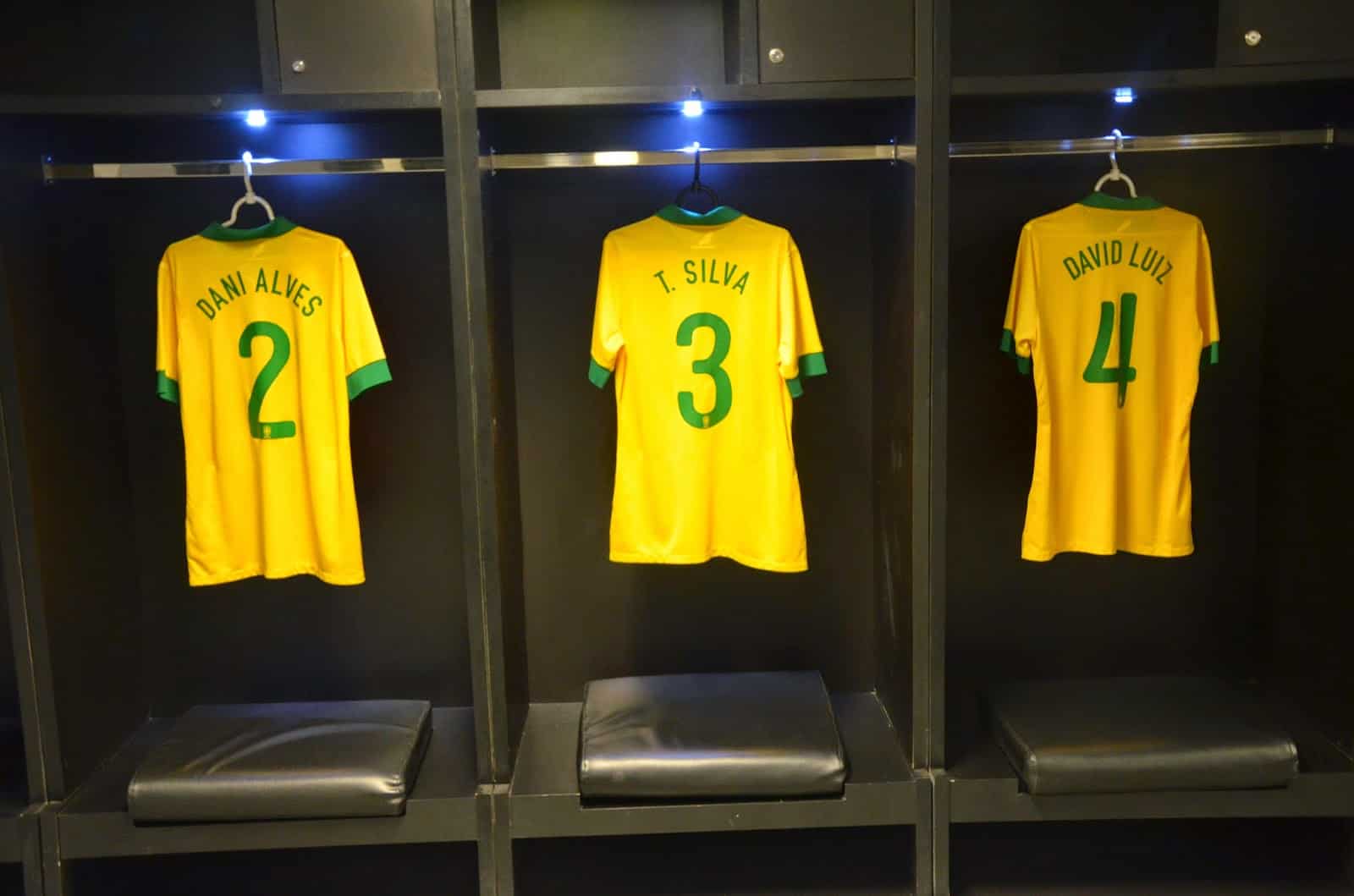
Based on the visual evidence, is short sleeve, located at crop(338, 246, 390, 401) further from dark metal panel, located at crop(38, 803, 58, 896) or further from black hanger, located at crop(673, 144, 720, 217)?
dark metal panel, located at crop(38, 803, 58, 896)

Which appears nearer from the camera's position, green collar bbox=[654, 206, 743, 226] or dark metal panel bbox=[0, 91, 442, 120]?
dark metal panel bbox=[0, 91, 442, 120]

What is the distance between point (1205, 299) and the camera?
94.7 inches

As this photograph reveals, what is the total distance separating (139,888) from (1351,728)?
8.52ft

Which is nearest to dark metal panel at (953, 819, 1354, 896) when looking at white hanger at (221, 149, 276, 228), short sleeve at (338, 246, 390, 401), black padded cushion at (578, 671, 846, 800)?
black padded cushion at (578, 671, 846, 800)

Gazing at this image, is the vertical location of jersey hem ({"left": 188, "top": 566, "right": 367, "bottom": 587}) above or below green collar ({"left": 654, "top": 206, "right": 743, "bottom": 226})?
below

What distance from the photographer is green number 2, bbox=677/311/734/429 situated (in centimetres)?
237

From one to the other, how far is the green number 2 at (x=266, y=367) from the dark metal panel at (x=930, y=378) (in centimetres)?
129

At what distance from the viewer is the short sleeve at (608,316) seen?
2363 mm

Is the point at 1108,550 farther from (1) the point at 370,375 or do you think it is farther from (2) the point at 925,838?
(1) the point at 370,375

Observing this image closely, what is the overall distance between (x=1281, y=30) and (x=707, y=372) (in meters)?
1.28

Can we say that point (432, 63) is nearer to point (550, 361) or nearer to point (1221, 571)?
point (550, 361)

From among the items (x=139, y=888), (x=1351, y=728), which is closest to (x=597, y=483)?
(x=139, y=888)

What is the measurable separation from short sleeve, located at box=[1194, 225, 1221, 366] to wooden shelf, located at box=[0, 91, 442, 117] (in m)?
1.58

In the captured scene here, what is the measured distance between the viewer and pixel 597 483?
8.86 feet
